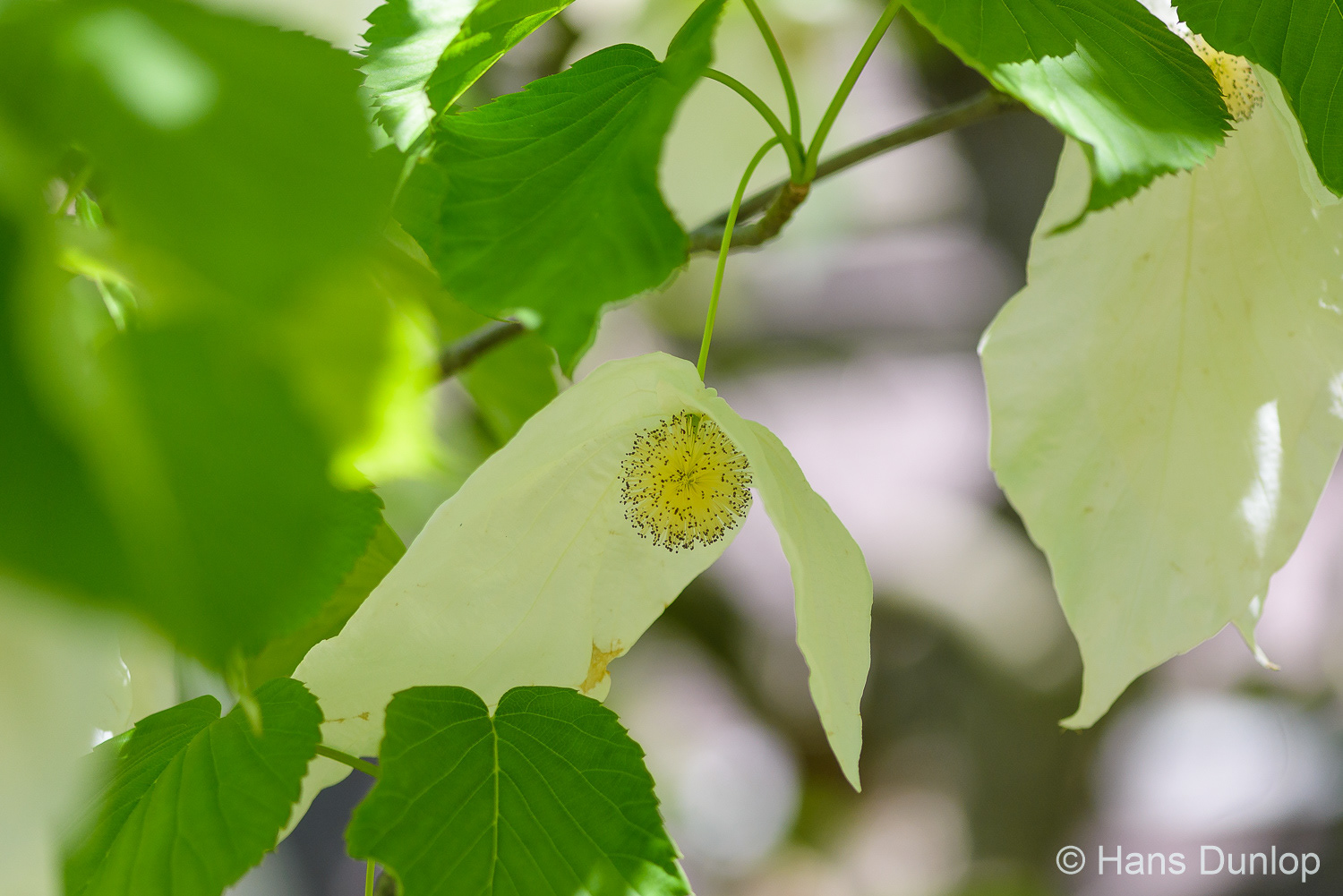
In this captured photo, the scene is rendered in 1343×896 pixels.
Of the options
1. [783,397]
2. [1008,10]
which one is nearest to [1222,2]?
[1008,10]

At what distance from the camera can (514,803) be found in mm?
288

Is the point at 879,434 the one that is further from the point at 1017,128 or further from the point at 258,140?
the point at 258,140

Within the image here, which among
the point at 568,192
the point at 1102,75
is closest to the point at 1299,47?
the point at 1102,75

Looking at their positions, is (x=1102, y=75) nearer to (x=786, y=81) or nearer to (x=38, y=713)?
(x=786, y=81)

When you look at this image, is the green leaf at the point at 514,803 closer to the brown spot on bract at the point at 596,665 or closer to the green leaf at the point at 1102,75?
the brown spot on bract at the point at 596,665

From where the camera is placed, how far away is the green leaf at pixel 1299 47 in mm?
271

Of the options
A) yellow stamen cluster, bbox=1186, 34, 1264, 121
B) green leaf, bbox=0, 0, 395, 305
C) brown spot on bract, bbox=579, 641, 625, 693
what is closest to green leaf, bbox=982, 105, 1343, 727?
yellow stamen cluster, bbox=1186, 34, 1264, 121

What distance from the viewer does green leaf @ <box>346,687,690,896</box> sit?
267mm

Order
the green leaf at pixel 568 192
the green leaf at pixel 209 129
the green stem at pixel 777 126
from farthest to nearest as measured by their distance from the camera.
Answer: the green stem at pixel 777 126 < the green leaf at pixel 568 192 < the green leaf at pixel 209 129

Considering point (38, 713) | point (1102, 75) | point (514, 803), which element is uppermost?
point (1102, 75)

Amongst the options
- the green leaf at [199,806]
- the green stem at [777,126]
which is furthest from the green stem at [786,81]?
the green leaf at [199,806]

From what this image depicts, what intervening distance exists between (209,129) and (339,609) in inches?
11.7

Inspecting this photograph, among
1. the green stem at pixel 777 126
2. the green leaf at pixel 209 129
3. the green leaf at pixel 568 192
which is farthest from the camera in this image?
the green stem at pixel 777 126

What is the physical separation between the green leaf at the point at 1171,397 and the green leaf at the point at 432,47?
0.17m
